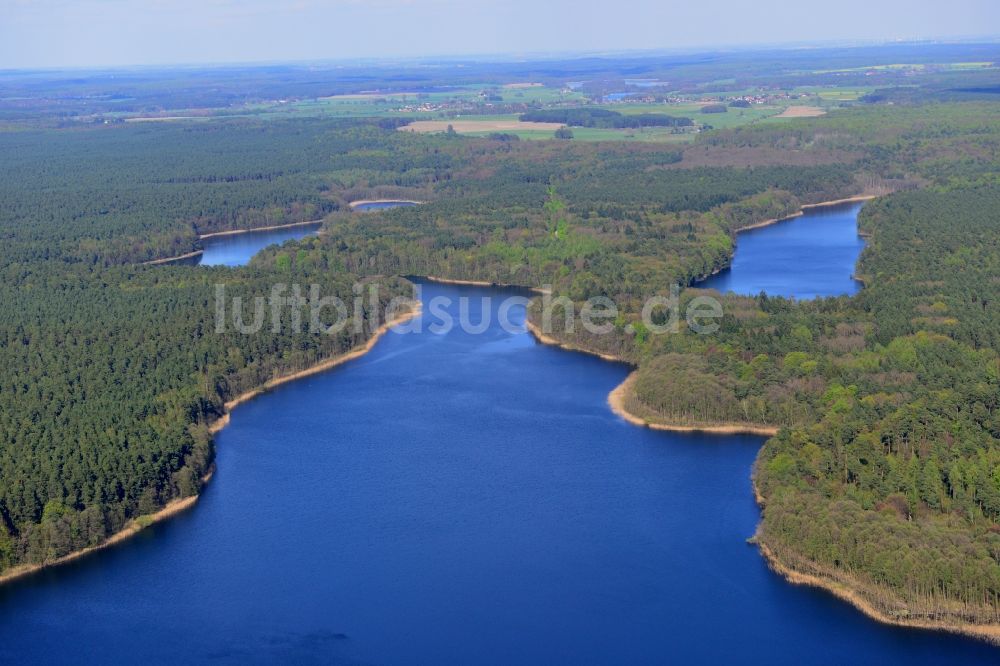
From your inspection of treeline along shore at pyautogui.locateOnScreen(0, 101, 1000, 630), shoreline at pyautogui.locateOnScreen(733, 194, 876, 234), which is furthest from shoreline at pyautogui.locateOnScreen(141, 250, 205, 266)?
shoreline at pyautogui.locateOnScreen(733, 194, 876, 234)

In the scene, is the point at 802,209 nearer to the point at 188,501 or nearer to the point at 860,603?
the point at 188,501

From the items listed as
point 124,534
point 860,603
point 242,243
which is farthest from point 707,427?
point 242,243

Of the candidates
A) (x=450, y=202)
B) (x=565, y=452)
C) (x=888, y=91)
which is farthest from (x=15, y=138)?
(x=565, y=452)

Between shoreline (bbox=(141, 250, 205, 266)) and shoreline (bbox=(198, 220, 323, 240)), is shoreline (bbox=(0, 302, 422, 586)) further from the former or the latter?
shoreline (bbox=(198, 220, 323, 240))

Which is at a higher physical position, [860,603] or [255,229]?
[255,229]

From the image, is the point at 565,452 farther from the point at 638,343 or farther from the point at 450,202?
the point at 450,202

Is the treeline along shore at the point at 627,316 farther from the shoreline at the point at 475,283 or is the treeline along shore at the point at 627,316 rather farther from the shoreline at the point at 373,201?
the shoreline at the point at 373,201

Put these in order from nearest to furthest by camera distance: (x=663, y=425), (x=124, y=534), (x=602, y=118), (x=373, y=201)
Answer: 1. (x=124, y=534)
2. (x=663, y=425)
3. (x=373, y=201)
4. (x=602, y=118)
